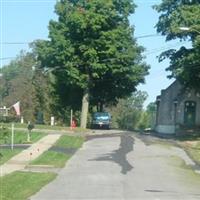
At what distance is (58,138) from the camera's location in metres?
→ 47.0

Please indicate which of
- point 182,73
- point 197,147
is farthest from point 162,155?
point 182,73

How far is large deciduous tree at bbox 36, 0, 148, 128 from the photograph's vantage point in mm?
65562

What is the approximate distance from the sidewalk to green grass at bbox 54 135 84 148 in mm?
394

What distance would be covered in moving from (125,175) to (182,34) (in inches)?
1080

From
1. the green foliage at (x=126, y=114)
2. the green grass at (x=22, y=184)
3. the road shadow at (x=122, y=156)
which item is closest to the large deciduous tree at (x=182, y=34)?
the road shadow at (x=122, y=156)

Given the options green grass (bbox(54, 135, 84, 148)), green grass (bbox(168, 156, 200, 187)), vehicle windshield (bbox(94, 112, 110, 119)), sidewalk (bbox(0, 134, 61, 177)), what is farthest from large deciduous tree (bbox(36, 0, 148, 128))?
green grass (bbox(168, 156, 200, 187))

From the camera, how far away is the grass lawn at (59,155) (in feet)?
108

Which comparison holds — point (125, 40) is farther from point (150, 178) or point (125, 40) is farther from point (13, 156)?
point (150, 178)

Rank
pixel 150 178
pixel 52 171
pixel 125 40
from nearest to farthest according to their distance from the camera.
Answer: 1. pixel 150 178
2. pixel 52 171
3. pixel 125 40

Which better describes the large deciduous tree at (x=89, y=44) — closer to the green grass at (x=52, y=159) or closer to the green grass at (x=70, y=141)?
the green grass at (x=70, y=141)

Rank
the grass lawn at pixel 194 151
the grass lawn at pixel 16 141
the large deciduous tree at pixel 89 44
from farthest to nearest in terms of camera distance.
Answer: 1. the large deciduous tree at pixel 89 44
2. the grass lawn at pixel 194 151
3. the grass lawn at pixel 16 141

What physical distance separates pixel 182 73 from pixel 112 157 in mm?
18131

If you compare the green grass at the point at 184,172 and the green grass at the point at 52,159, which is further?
the green grass at the point at 52,159

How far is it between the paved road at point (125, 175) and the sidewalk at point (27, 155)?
1973 mm
